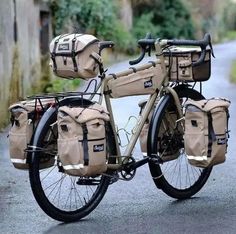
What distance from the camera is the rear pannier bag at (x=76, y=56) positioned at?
5.21 metres

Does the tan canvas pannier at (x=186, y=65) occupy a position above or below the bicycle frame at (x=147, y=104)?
above

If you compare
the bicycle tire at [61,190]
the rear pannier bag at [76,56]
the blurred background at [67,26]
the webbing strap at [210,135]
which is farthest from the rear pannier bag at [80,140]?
the blurred background at [67,26]

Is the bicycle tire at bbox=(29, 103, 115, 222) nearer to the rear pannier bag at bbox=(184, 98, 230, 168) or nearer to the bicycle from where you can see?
the bicycle

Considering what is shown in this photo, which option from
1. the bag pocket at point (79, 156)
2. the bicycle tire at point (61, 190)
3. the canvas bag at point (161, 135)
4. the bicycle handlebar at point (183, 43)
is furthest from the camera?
the canvas bag at point (161, 135)

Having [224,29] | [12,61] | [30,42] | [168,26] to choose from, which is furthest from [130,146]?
[224,29]

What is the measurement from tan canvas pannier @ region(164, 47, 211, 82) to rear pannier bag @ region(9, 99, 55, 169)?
46.4 inches

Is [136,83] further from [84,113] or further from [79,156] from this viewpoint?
[79,156]

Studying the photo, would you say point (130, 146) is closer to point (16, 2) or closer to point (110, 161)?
point (110, 161)

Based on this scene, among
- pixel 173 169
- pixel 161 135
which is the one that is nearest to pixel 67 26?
pixel 173 169

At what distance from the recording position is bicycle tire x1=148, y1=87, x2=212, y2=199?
232 inches

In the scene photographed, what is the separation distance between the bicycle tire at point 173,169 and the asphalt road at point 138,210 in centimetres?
11

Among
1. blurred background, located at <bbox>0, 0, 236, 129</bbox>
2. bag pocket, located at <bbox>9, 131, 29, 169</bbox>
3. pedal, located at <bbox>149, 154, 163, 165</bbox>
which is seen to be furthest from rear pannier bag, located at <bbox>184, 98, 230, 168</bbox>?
blurred background, located at <bbox>0, 0, 236, 129</bbox>

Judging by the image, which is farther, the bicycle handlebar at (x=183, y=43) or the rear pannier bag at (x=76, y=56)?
the bicycle handlebar at (x=183, y=43)

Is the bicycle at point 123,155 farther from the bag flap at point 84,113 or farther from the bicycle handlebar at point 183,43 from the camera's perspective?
the bag flap at point 84,113
